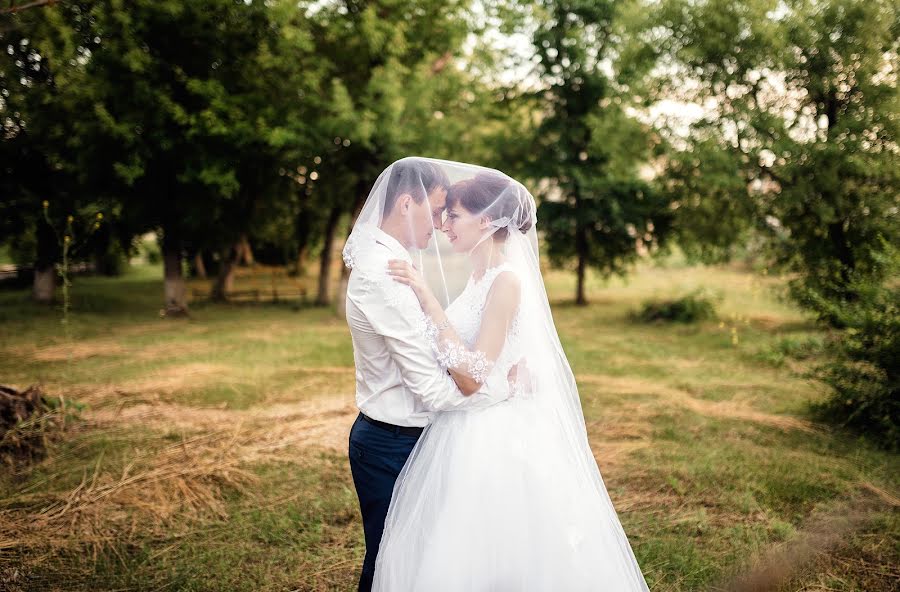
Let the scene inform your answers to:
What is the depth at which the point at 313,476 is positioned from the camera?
15.8 ft

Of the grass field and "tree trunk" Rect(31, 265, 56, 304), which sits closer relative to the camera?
the grass field

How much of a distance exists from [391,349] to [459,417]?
445 millimetres

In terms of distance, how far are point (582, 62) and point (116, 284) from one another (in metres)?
18.7

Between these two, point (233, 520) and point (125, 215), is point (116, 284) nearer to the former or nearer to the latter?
point (125, 215)

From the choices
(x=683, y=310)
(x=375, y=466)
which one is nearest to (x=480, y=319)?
(x=375, y=466)

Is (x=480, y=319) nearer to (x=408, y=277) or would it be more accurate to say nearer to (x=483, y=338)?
(x=483, y=338)

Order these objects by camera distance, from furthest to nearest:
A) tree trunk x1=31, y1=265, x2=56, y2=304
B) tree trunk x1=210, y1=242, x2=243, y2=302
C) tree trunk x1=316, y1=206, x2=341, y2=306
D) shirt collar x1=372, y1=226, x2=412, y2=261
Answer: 1. tree trunk x1=210, y1=242, x2=243, y2=302
2. tree trunk x1=316, y1=206, x2=341, y2=306
3. tree trunk x1=31, y1=265, x2=56, y2=304
4. shirt collar x1=372, y1=226, x2=412, y2=261

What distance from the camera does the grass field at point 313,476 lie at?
353cm

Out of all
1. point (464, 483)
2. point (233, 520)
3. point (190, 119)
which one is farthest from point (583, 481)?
point (190, 119)

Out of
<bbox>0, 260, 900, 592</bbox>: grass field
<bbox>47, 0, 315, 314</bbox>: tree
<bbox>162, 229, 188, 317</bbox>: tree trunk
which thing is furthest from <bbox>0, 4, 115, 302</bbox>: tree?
<bbox>0, 260, 900, 592</bbox>: grass field

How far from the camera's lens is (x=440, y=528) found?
7.42ft

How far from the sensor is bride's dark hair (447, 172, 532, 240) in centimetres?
245

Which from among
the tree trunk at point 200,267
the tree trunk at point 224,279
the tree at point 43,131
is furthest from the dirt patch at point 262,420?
the tree trunk at point 200,267

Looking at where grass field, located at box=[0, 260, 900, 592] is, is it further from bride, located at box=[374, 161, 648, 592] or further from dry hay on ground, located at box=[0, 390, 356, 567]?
bride, located at box=[374, 161, 648, 592]
